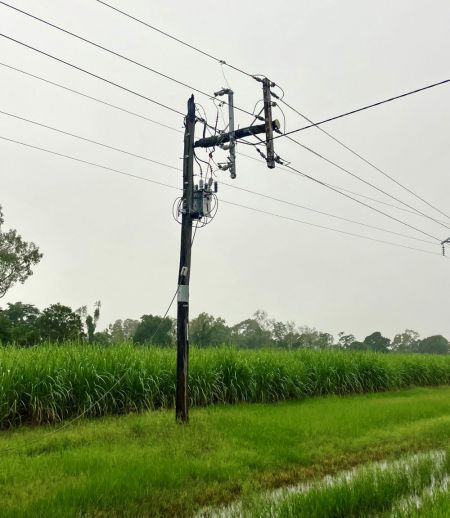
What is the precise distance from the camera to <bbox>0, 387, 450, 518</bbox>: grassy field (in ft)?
16.8

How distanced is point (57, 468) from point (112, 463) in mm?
669

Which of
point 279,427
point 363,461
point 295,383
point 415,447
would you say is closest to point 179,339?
point 279,427

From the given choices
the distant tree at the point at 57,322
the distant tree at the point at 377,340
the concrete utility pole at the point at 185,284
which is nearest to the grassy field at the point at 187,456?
the concrete utility pole at the point at 185,284

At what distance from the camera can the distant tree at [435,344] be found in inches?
3459

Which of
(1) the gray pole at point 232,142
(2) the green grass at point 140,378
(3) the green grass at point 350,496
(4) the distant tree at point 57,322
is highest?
(1) the gray pole at point 232,142

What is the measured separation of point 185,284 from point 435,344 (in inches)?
3537

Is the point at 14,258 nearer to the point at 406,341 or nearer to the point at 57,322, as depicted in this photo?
the point at 57,322

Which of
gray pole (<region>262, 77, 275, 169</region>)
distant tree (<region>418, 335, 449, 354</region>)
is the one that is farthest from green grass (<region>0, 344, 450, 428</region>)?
distant tree (<region>418, 335, 449, 354</region>)

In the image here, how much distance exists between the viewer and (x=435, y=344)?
89000mm

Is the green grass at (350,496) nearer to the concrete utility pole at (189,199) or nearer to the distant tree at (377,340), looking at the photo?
the concrete utility pole at (189,199)

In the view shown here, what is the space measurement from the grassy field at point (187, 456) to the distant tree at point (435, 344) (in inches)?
3308

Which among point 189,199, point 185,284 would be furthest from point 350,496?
point 189,199

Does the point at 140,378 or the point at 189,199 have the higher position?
the point at 189,199

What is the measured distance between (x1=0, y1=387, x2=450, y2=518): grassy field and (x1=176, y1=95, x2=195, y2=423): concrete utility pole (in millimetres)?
521
